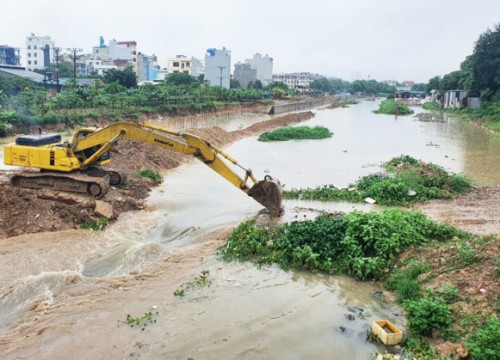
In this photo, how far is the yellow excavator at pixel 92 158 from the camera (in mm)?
12477

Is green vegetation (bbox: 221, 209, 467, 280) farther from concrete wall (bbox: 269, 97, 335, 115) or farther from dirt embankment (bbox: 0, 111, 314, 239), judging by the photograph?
concrete wall (bbox: 269, 97, 335, 115)

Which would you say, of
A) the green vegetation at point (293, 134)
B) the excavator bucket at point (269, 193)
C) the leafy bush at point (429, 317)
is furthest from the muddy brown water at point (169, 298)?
the green vegetation at point (293, 134)

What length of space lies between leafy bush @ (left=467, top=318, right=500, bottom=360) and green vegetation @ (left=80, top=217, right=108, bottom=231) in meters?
9.39

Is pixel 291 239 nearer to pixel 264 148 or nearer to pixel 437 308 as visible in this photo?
pixel 437 308

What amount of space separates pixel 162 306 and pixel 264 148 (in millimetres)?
21611

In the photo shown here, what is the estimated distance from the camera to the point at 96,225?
1218 cm

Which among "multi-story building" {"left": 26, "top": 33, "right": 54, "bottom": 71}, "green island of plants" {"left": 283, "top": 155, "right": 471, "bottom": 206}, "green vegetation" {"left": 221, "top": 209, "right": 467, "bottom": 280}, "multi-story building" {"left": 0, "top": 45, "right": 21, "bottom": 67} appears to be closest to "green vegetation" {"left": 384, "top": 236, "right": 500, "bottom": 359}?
"green vegetation" {"left": 221, "top": 209, "right": 467, "bottom": 280}

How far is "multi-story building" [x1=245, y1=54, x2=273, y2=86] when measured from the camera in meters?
126

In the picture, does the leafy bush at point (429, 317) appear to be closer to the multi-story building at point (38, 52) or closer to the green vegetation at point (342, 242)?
the green vegetation at point (342, 242)

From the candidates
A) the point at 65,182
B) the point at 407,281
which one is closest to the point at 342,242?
the point at 407,281

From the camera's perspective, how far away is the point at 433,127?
4672cm

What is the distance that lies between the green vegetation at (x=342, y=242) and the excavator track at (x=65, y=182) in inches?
187

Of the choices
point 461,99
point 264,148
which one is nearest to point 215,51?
point 461,99

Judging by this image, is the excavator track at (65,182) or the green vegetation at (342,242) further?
the excavator track at (65,182)
